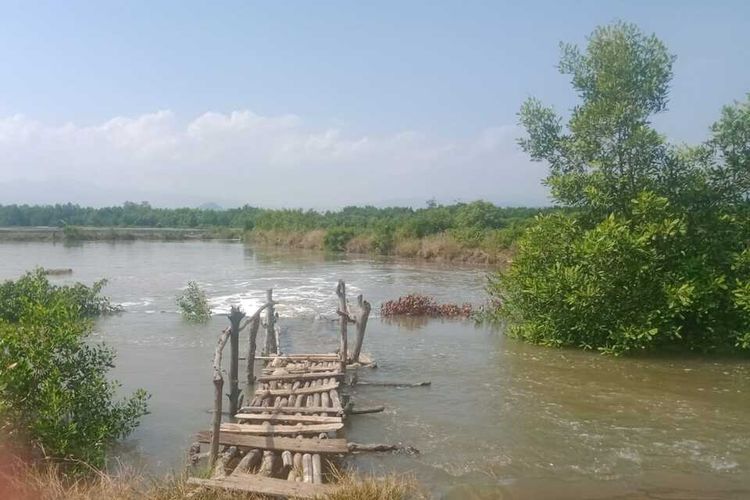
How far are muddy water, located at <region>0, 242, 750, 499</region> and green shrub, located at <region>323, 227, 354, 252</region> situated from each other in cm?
2497

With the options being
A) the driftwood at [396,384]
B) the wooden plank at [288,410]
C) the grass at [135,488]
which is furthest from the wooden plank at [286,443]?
the driftwood at [396,384]

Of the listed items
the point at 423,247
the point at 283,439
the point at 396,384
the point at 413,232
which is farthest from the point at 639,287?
the point at 413,232

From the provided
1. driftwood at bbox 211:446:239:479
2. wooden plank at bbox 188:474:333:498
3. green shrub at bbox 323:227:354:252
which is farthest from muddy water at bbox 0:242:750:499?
green shrub at bbox 323:227:354:252

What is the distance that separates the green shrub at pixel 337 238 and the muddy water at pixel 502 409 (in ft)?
81.9

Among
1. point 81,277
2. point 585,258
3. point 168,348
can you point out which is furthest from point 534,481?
point 81,277

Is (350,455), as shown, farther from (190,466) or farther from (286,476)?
(190,466)

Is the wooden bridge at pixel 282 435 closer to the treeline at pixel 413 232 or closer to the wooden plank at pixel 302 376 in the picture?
the wooden plank at pixel 302 376

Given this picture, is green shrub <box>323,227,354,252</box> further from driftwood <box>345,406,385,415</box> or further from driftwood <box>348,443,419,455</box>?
driftwood <box>348,443,419,455</box>

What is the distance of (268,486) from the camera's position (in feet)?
19.9

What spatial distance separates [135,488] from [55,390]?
167cm

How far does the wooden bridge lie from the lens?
6156mm

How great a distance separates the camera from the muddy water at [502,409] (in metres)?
7.46

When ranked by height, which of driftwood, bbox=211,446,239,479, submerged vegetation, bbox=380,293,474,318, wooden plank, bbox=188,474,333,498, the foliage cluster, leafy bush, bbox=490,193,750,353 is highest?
the foliage cluster

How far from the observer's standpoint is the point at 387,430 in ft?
29.8
